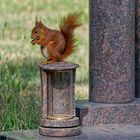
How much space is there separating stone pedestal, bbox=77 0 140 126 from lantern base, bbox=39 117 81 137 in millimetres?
352

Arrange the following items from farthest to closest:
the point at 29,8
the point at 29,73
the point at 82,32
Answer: the point at 29,8, the point at 82,32, the point at 29,73

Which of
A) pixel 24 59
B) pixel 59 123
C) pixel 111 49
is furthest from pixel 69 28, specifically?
pixel 24 59

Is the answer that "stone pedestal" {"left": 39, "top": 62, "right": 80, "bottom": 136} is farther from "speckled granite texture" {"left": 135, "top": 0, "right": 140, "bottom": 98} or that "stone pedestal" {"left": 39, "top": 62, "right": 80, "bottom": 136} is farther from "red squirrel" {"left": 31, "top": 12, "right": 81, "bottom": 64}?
"speckled granite texture" {"left": 135, "top": 0, "right": 140, "bottom": 98}

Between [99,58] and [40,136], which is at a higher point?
[99,58]

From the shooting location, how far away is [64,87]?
7414 mm

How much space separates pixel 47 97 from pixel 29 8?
30.3 feet

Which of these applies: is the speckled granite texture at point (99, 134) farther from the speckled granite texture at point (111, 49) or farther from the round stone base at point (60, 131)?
the speckled granite texture at point (111, 49)

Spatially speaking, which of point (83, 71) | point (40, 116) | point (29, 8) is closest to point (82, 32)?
point (29, 8)

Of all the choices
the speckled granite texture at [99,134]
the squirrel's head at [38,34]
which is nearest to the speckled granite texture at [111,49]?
the speckled granite texture at [99,134]

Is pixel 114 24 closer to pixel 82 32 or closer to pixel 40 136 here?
pixel 40 136

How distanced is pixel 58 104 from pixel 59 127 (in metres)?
0.18

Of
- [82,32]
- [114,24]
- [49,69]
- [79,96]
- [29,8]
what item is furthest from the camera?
[29,8]

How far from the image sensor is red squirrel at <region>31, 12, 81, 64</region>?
292 inches

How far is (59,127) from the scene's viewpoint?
7449mm
